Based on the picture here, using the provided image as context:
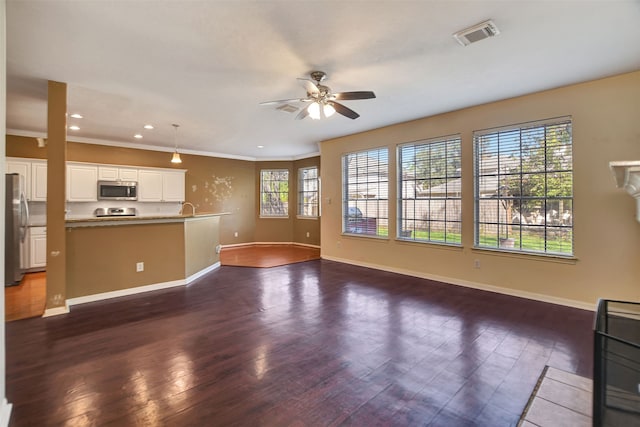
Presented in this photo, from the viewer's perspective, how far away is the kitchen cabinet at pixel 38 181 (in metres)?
5.53

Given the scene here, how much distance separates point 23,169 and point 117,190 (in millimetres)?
1516

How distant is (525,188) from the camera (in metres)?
4.18

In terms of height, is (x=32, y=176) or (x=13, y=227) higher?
(x=32, y=176)

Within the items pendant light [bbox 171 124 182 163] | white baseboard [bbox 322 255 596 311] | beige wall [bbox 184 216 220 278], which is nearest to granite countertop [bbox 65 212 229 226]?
beige wall [bbox 184 216 220 278]

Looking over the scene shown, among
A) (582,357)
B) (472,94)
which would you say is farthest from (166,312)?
(472,94)

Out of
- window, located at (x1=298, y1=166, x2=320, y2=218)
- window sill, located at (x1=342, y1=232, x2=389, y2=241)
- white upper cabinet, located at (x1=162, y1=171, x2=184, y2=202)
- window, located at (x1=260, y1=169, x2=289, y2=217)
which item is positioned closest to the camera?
window sill, located at (x1=342, y1=232, x2=389, y2=241)

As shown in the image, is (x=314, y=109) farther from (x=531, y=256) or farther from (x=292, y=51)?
(x=531, y=256)

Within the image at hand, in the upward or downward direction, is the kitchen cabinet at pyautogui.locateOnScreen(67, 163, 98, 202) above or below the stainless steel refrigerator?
above

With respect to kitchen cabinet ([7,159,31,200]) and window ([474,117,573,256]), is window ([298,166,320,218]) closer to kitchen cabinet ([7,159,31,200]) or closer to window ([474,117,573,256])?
window ([474,117,573,256])

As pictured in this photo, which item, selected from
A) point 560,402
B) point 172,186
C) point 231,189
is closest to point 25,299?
point 172,186

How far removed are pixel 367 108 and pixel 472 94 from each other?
1451mm

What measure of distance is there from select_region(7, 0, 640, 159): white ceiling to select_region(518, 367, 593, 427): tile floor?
2.78 m

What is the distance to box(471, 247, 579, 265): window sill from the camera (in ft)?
12.5

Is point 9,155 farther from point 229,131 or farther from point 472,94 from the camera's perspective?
point 472,94
